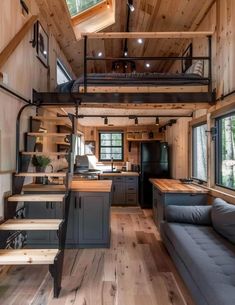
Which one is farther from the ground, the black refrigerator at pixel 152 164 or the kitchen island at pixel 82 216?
the black refrigerator at pixel 152 164

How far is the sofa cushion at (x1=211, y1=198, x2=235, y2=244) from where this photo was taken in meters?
2.83

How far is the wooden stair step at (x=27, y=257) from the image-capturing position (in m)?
2.57

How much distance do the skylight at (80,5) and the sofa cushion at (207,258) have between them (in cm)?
423

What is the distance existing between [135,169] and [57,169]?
2.94m

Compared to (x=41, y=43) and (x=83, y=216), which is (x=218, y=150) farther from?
(x=41, y=43)

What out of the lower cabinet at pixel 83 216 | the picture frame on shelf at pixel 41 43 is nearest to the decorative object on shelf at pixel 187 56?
the picture frame on shelf at pixel 41 43

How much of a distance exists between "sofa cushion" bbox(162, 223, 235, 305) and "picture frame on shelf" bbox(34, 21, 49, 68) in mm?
3277

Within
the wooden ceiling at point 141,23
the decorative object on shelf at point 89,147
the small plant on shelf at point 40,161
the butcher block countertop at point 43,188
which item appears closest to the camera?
the butcher block countertop at point 43,188

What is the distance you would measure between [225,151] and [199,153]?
1.29 m

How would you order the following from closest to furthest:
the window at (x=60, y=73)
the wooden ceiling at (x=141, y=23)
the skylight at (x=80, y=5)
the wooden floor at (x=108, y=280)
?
the wooden floor at (x=108, y=280), the wooden ceiling at (x=141, y=23), the skylight at (x=80, y=5), the window at (x=60, y=73)

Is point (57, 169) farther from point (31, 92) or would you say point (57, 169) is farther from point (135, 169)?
point (135, 169)

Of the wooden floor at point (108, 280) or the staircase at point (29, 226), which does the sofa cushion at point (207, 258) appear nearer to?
the wooden floor at point (108, 280)

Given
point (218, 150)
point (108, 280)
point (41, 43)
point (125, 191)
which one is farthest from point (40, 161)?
Result: point (125, 191)

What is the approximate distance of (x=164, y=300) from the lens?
2.51m
